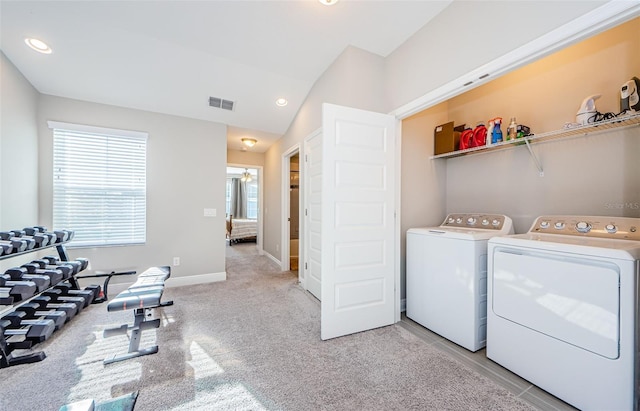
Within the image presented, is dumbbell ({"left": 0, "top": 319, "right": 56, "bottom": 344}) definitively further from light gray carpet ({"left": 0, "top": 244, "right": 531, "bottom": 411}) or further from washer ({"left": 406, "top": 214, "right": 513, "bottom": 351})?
washer ({"left": 406, "top": 214, "right": 513, "bottom": 351})

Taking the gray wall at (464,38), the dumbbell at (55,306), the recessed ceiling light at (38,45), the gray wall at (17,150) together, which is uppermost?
the recessed ceiling light at (38,45)

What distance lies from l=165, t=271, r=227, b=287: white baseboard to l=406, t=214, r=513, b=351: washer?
9.32 ft

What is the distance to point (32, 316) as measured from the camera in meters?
2.15

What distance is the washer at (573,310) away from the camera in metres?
1.25

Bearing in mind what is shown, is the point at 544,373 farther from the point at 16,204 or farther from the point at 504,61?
the point at 16,204

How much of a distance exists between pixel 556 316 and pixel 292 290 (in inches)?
108

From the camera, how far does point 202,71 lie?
114 inches

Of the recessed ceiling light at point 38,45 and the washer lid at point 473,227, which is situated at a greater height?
the recessed ceiling light at point 38,45

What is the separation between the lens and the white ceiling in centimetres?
210

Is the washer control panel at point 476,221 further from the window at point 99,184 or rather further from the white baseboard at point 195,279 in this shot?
the window at point 99,184

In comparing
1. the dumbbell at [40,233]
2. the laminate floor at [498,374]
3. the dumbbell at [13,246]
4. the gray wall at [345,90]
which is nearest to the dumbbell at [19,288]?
the dumbbell at [13,246]

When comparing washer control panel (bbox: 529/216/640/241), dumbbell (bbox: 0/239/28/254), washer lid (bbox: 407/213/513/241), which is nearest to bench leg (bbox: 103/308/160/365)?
dumbbell (bbox: 0/239/28/254)

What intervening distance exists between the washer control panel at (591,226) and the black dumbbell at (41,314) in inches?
166

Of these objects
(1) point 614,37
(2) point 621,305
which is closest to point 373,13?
(1) point 614,37
